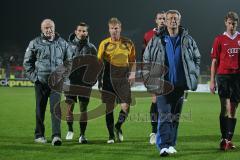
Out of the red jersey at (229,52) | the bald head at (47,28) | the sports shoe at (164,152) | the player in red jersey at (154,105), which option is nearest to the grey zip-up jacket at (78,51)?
the bald head at (47,28)

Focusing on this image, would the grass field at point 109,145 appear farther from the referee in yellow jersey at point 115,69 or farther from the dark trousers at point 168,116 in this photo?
the referee in yellow jersey at point 115,69

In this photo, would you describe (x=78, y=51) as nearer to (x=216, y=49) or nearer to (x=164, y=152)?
(x=216, y=49)

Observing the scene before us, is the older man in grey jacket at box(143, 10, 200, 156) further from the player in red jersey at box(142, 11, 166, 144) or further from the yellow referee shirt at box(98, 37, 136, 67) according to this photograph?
the yellow referee shirt at box(98, 37, 136, 67)

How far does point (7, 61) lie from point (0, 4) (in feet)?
37.2

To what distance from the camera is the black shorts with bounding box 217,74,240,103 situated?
806 cm

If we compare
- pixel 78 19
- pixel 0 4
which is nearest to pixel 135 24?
pixel 78 19

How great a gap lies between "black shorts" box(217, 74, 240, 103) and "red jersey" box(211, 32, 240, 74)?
0.09 meters

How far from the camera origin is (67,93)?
Result: 9.60 metres

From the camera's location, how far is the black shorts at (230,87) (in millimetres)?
8065

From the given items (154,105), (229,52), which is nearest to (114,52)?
(154,105)

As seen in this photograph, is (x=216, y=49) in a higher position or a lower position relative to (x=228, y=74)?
higher

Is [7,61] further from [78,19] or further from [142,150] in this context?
[142,150]

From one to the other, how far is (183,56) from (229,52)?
1.27 m

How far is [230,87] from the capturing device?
8.11m
